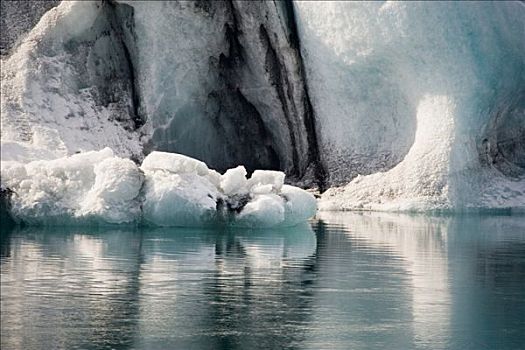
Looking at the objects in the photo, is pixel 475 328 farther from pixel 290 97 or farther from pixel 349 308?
pixel 290 97

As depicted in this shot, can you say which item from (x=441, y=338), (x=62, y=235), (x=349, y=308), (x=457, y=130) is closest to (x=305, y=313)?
(x=349, y=308)

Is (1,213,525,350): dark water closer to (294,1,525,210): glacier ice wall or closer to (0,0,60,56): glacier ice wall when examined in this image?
(294,1,525,210): glacier ice wall


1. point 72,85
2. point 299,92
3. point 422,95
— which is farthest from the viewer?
point 299,92

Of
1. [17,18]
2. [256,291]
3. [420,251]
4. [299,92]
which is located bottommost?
[256,291]

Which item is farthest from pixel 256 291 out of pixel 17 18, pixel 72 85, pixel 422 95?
pixel 17 18

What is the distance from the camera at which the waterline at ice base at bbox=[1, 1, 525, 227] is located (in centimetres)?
2289

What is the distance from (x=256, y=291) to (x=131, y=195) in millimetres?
6466

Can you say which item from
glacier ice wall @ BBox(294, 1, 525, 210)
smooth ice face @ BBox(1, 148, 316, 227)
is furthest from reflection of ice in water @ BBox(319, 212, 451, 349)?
smooth ice face @ BBox(1, 148, 316, 227)

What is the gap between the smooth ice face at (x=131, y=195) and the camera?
17.4m

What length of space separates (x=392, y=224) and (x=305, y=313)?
9.50m

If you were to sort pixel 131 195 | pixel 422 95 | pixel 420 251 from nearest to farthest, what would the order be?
pixel 420 251 → pixel 131 195 → pixel 422 95

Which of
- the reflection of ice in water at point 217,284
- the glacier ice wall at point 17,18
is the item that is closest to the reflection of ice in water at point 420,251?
the reflection of ice in water at point 217,284

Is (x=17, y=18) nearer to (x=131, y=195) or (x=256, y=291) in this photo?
(x=131, y=195)

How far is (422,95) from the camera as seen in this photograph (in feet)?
75.8
